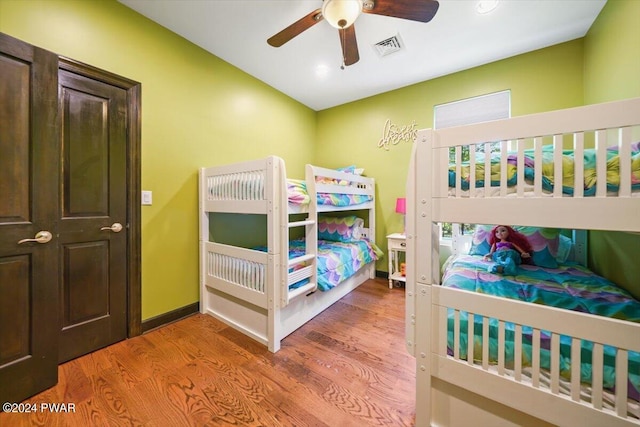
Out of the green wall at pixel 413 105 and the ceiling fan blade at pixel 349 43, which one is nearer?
the ceiling fan blade at pixel 349 43

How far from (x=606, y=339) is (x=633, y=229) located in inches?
15.0

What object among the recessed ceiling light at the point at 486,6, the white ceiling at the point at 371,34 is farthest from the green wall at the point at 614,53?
the recessed ceiling light at the point at 486,6

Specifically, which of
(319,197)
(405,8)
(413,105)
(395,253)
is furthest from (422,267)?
(413,105)

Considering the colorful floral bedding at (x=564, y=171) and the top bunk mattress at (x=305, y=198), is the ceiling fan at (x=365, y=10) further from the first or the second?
the top bunk mattress at (x=305, y=198)

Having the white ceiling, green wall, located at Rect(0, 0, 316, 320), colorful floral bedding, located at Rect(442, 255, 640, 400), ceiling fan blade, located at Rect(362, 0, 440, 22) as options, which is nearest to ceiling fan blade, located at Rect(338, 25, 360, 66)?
ceiling fan blade, located at Rect(362, 0, 440, 22)

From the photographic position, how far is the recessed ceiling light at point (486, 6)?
1.83 meters

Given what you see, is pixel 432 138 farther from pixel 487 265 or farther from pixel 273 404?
pixel 273 404

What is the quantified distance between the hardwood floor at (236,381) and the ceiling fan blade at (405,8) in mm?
2302

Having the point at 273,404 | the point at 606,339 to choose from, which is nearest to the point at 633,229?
the point at 606,339

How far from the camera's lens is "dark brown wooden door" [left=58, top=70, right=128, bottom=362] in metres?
1.65

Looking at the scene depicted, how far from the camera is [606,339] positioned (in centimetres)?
80

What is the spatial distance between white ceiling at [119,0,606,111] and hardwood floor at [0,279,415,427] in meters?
2.69

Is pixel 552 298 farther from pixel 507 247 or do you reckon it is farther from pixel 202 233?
pixel 202 233

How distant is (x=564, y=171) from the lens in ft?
3.16
